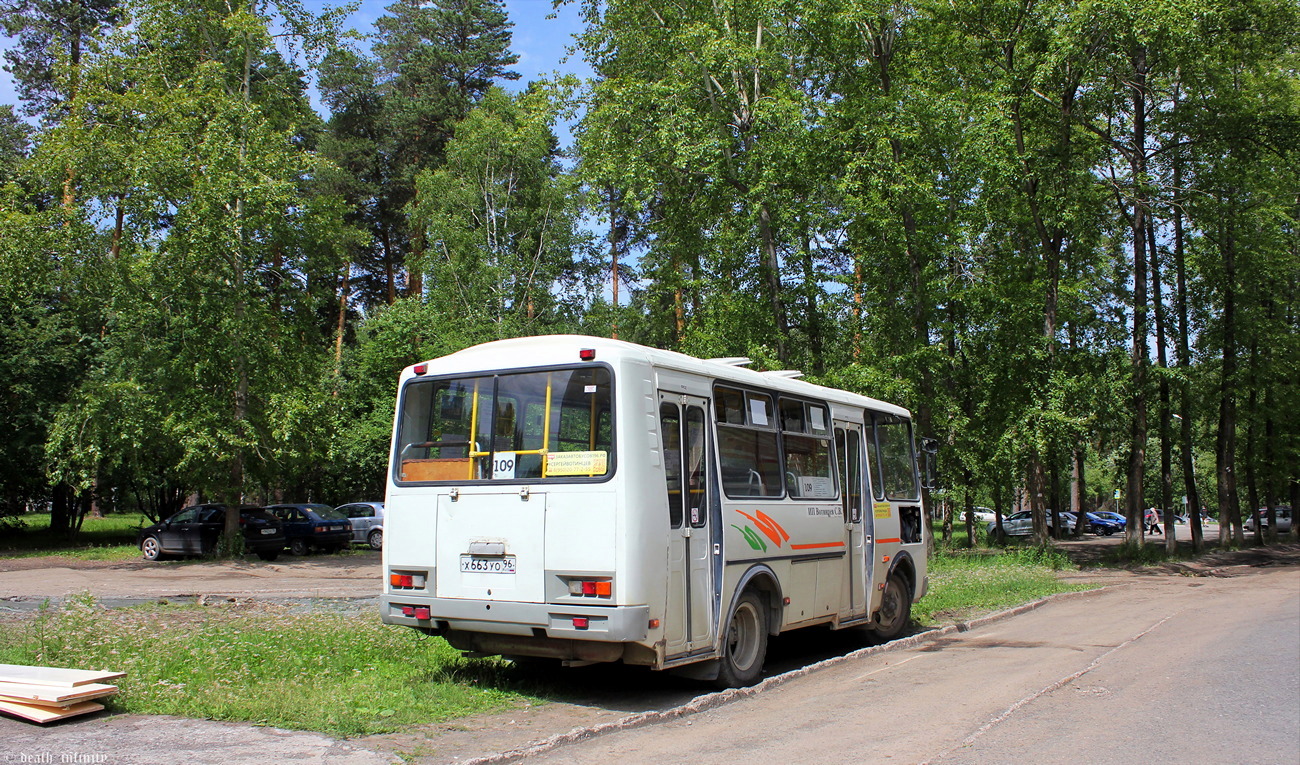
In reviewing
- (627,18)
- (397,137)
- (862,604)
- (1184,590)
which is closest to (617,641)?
(862,604)

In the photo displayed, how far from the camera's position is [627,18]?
83.0 feet

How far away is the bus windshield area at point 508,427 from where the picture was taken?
24.5ft

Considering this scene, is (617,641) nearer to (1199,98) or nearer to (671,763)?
(671,763)

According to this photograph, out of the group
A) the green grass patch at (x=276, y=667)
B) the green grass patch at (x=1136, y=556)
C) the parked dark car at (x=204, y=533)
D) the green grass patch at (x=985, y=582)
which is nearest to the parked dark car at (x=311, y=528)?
the parked dark car at (x=204, y=533)

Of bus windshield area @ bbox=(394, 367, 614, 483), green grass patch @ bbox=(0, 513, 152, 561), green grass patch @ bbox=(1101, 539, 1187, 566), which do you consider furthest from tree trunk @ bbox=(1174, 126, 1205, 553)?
green grass patch @ bbox=(0, 513, 152, 561)

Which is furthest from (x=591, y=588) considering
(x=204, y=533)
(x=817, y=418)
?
(x=204, y=533)

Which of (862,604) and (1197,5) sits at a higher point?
(1197,5)

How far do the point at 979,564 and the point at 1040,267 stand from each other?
29.9ft

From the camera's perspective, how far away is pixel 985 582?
59.7 feet

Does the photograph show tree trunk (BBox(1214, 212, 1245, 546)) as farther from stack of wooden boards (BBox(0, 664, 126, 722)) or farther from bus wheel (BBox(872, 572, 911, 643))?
stack of wooden boards (BBox(0, 664, 126, 722))

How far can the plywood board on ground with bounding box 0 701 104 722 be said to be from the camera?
614 cm

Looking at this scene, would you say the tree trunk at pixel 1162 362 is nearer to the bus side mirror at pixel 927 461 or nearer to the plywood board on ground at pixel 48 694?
the bus side mirror at pixel 927 461

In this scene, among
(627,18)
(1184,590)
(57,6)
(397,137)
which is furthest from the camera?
(397,137)

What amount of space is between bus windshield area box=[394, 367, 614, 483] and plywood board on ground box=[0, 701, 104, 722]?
3.01 meters
